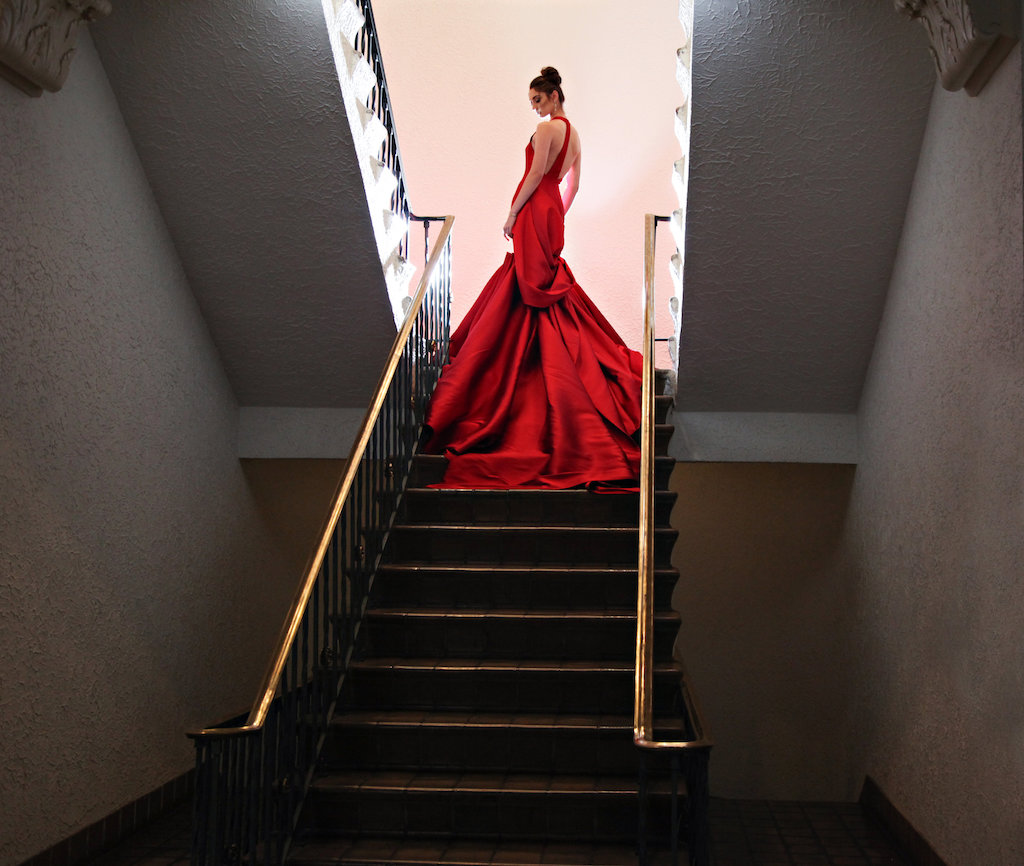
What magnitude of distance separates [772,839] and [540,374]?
2.59 m

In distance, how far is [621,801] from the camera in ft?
11.2

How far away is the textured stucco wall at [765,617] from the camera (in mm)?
5840

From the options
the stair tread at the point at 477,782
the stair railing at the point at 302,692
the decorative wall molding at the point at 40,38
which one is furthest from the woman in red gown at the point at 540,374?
the decorative wall molding at the point at 40,38

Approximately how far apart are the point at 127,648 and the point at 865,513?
359cm

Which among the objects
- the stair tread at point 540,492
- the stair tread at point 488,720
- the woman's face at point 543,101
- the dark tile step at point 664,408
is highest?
the woman's face at point 543,101

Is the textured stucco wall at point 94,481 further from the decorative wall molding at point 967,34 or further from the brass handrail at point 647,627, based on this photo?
the decorative wall molding at point 967,34

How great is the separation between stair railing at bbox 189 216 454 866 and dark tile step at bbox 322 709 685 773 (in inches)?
5.6

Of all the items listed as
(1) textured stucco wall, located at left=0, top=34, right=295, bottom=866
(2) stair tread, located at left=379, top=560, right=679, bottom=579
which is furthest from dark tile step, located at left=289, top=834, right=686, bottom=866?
(2) stair tread, located at left=379, top=560, right=679, bottom=579

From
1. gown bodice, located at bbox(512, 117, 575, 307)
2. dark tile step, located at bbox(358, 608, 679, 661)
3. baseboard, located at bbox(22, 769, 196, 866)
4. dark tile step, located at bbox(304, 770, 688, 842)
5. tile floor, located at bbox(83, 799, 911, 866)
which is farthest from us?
gown bodice, located at bbox(512, 117, 575, 307)

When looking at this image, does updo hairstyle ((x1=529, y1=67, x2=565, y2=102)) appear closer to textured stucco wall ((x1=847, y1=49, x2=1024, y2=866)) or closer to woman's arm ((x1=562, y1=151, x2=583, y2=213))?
woman's arm ((x1=562, y1=151, x2=583, y2=213))

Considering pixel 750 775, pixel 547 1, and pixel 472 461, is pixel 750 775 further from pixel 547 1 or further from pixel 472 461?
pixel 547 1

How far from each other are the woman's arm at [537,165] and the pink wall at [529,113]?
2.04m

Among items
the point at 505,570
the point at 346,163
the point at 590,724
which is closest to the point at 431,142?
the point at 346,163

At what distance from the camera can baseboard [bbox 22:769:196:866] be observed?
3549 mm
